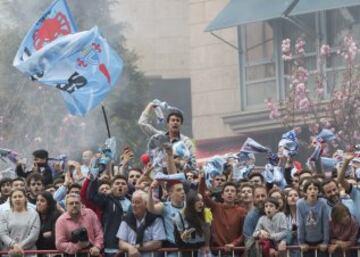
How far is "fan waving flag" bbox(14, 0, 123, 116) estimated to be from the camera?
2333 cm

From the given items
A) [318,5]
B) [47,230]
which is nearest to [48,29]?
[47,230]

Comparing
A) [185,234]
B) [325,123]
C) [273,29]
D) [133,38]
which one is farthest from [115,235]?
[133,38]

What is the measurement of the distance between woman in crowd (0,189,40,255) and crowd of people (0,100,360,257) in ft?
0.04

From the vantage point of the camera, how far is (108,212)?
2097 centimetres

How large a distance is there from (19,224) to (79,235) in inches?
29.8

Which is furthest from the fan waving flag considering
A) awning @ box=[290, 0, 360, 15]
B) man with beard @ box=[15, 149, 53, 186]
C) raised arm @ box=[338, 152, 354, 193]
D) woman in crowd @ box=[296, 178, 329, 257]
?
awning @ box=[290, 0, 360, 15]

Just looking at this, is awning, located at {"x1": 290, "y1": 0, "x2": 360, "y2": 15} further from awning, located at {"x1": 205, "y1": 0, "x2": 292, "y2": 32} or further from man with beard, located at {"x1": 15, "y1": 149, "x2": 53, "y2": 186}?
man with beard, located at {"x1": 15, "y1": 149, "x2": 53, "y2": 186}

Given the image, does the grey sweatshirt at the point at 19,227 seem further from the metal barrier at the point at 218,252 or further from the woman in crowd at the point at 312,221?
the woman in crowd at the point at 312,221

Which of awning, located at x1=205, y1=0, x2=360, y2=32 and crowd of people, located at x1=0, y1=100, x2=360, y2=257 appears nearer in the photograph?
crowd of people, located at x1=0, y1=100, x2=360, y2=257

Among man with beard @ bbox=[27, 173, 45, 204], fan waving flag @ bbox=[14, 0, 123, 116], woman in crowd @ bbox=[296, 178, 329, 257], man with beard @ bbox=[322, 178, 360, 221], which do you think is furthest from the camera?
fan waving flag @ bbox=[14, 0, 123, 116]

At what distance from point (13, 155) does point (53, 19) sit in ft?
5.84

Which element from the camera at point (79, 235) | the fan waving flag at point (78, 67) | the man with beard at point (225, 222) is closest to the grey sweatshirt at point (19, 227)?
the camera at point (79, 235)

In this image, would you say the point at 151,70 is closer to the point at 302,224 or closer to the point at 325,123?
the point at 325,123

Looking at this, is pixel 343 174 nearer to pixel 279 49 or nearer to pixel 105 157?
pixel 105 157
